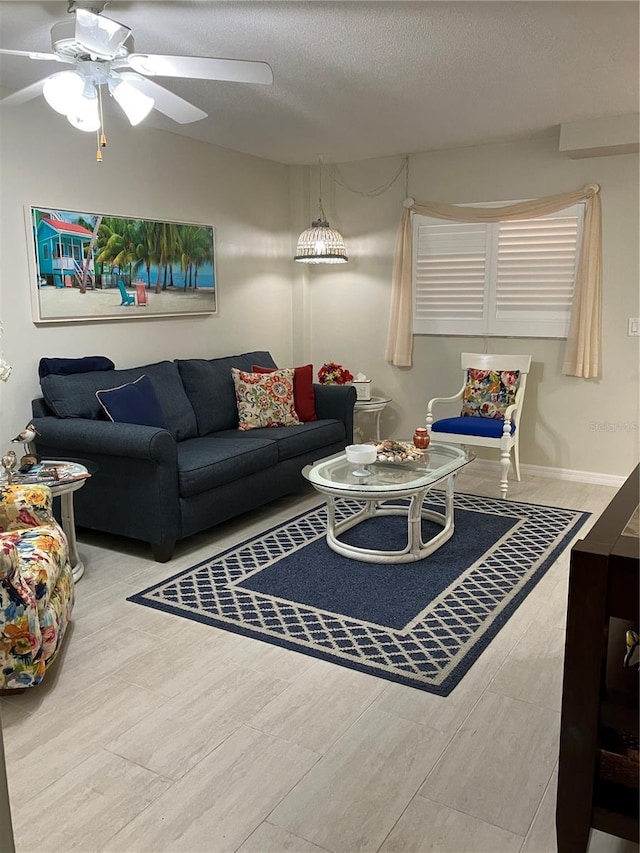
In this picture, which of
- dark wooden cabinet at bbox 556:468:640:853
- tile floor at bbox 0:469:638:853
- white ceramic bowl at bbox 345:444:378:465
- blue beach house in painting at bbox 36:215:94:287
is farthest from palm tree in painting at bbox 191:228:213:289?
dark wooden cabinet at bbox 556:468:640:853

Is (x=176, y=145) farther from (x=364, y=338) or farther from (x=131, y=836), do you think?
(x=131, y=836)

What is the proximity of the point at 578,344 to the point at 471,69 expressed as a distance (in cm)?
220

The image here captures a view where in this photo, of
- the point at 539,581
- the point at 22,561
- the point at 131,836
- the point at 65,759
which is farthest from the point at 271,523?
the point at 131,836

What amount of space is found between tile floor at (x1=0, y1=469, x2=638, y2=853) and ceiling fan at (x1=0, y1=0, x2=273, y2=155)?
211cm

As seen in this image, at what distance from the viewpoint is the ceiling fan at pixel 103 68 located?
97.5 inches

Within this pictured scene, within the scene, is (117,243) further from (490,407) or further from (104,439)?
(490,407)

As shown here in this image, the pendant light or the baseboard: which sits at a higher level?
the pendant light

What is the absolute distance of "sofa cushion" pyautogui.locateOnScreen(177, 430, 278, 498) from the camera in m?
3.62

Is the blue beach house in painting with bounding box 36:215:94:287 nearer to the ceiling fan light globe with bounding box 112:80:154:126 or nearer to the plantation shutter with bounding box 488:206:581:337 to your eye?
the ceiling fan light globe with bounding box 112:80:154:126

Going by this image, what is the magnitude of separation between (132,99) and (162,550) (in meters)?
2.13

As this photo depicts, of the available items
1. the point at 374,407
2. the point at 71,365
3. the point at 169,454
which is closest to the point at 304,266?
the point at 374,407

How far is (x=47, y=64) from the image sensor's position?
3373 mm

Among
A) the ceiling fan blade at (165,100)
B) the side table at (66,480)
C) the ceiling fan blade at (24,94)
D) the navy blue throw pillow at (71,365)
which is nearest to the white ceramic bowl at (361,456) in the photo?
the side table at (66,480)

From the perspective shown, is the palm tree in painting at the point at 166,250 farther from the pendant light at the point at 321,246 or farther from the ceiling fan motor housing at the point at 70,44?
the ceiling fan motor housing at the point at 70,44
